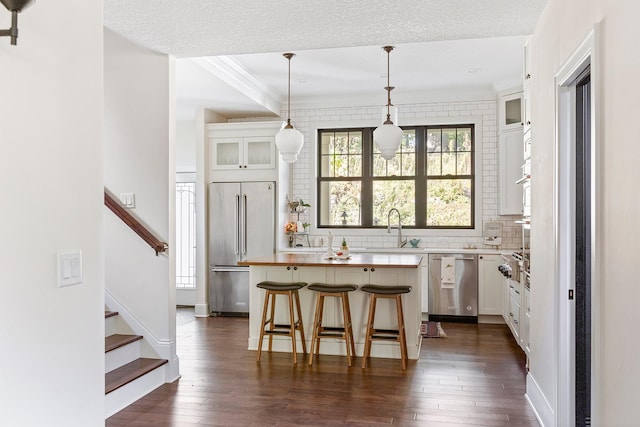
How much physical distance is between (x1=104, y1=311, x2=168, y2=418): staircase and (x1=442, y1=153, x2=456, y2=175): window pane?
186 inches

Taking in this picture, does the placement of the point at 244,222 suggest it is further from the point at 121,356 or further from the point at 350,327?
the point at 121,356

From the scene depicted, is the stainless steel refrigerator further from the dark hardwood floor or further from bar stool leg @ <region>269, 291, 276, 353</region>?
bar stool leg @ <region>269, 291, 276, 353</region>

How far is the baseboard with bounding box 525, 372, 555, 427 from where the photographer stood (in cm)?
316

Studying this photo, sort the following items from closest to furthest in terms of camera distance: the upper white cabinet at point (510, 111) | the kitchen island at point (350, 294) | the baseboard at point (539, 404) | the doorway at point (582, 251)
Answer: the doorway at point (582, 251)
the baseboard at point (539, 404)
the kitchen island at point (350, 294)
the upper white cabinet at point (510, 111)

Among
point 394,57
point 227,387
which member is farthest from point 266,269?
point 394,57

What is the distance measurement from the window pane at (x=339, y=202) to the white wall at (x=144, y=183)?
143 inches

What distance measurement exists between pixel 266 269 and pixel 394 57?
2.65 metres

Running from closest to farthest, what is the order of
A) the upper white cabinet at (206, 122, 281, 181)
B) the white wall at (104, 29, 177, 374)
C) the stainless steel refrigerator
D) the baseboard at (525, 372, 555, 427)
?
the baseboard at (525, 372, 555, 427)
the white wall at (104, 29, 177, 374)
the stainless steel refrigerator
the upper white cabinet at (206, 122, 281, 181)

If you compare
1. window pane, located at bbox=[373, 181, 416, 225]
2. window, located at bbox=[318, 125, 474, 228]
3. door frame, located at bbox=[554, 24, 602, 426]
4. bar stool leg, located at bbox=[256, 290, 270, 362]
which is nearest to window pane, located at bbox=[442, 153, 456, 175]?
window, located at bbox=[318, 125, 474, 228]

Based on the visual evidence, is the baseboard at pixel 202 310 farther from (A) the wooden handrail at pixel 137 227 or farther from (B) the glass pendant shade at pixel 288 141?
(A) the wooden handrail at pixel 137 227

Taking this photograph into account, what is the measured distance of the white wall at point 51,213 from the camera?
1645 millimetres

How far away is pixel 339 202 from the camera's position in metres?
7.73

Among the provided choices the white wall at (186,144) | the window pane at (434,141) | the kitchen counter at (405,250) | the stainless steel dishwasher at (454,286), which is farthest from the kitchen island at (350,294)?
the white wall at (186,144)

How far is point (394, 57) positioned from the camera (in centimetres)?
568
